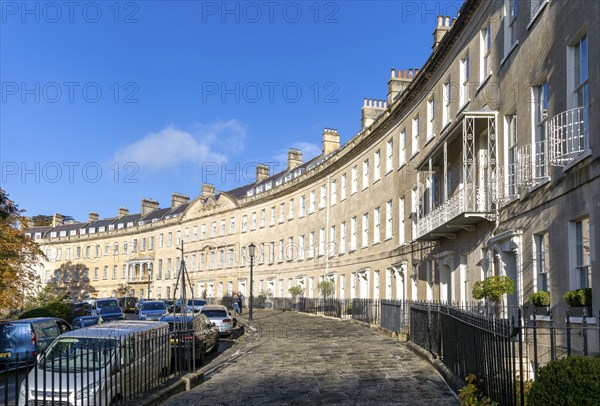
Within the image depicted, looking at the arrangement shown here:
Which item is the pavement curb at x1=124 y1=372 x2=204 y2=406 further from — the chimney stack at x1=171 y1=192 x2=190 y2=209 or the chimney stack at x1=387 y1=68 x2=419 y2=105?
the chimney stack at x1=171 y1=192 x2=190 y2=209

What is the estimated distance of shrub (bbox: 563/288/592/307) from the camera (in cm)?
1308

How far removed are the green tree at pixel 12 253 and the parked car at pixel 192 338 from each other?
20.3 ft

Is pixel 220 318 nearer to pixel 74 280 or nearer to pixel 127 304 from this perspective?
pixel 127 304

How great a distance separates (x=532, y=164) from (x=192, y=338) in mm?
9725

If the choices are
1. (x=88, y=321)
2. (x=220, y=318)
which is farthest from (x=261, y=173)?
(x=220, y=318)

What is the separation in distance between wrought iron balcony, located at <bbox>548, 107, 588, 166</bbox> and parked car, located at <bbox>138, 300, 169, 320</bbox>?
28320 mm

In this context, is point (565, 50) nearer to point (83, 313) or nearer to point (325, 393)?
point (325, 393)

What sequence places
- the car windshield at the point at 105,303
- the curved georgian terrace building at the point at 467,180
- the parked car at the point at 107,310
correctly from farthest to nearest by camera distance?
the car windshield at the point at 105,303 < the parked car at the point at 107,310 < the curved georgian terrace building at the point at 467,180

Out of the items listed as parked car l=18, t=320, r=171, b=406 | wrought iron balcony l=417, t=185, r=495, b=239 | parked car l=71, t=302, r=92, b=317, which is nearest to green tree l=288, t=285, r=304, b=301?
parked car l=71, t=302, r=92, b=317

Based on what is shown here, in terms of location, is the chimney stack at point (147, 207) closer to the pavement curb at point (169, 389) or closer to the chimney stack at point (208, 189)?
the chimney stack at point (208, 189)

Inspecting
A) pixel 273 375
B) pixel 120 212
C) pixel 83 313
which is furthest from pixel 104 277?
pixel 273 375

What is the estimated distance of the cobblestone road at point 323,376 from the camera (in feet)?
43.7

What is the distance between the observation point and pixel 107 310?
43.9m

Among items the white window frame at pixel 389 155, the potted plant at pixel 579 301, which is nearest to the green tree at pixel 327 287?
the white window frame at pixel 389 155
